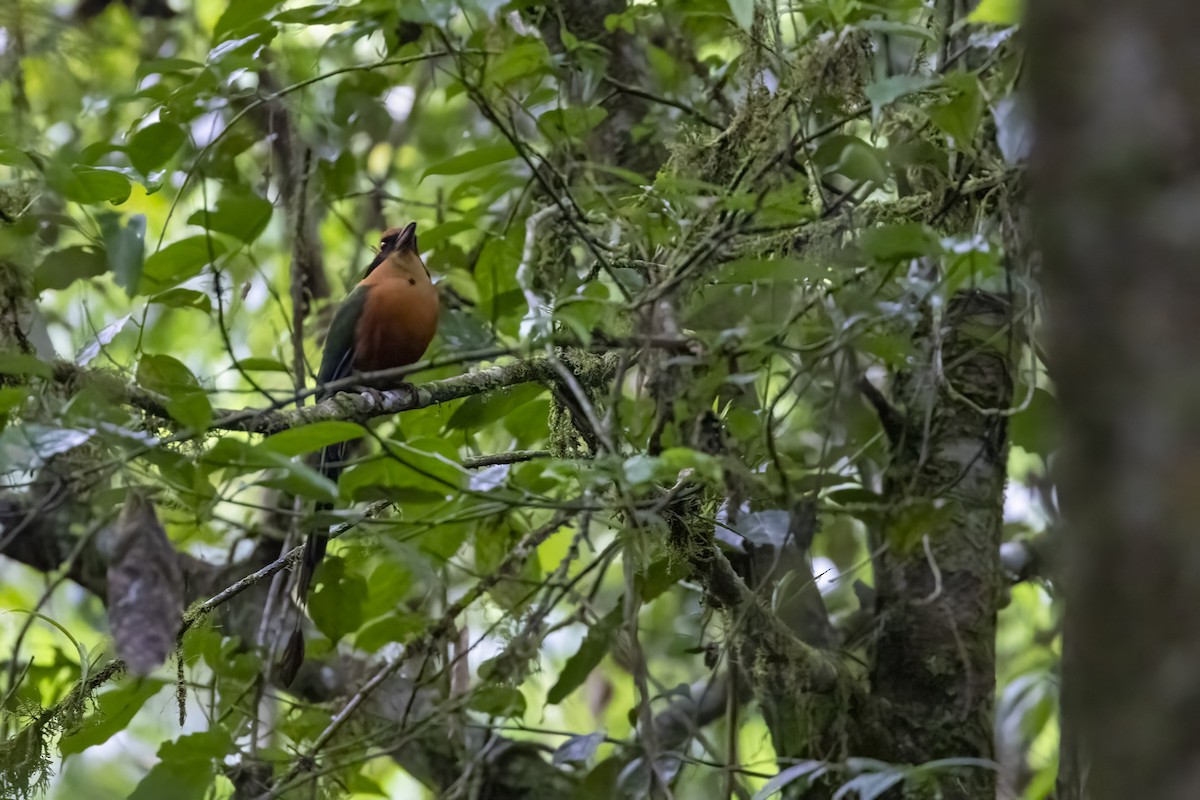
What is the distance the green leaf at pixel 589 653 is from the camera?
306cm

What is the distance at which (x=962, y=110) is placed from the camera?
229 centimetres

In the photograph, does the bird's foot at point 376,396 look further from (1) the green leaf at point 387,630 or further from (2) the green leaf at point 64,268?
(2) the green leaf at point 64,268

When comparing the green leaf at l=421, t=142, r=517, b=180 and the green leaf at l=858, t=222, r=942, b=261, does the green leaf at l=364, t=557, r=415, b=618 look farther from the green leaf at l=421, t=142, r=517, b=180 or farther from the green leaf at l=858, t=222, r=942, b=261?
the green leaf at l=858, t=222, r=942, b=261

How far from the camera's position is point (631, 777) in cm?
308

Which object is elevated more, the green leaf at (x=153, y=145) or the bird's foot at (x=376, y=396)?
the green leaf at (x=153, y=145)

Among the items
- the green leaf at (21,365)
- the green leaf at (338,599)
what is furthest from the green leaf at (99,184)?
the green leaf at (338,599)

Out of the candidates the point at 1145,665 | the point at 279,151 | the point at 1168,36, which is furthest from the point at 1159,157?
the point at 279,151

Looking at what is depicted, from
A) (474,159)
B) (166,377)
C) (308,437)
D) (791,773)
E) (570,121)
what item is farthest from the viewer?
(570,121)

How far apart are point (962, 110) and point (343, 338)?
2509 mm

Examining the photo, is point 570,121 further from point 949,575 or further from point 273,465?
point 273,465

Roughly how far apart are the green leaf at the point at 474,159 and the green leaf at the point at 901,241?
1.21 m

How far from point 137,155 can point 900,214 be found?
193 cm

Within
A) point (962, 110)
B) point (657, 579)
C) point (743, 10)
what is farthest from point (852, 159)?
point (657, 579)

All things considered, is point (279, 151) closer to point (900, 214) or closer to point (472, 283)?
point (472, 283)
